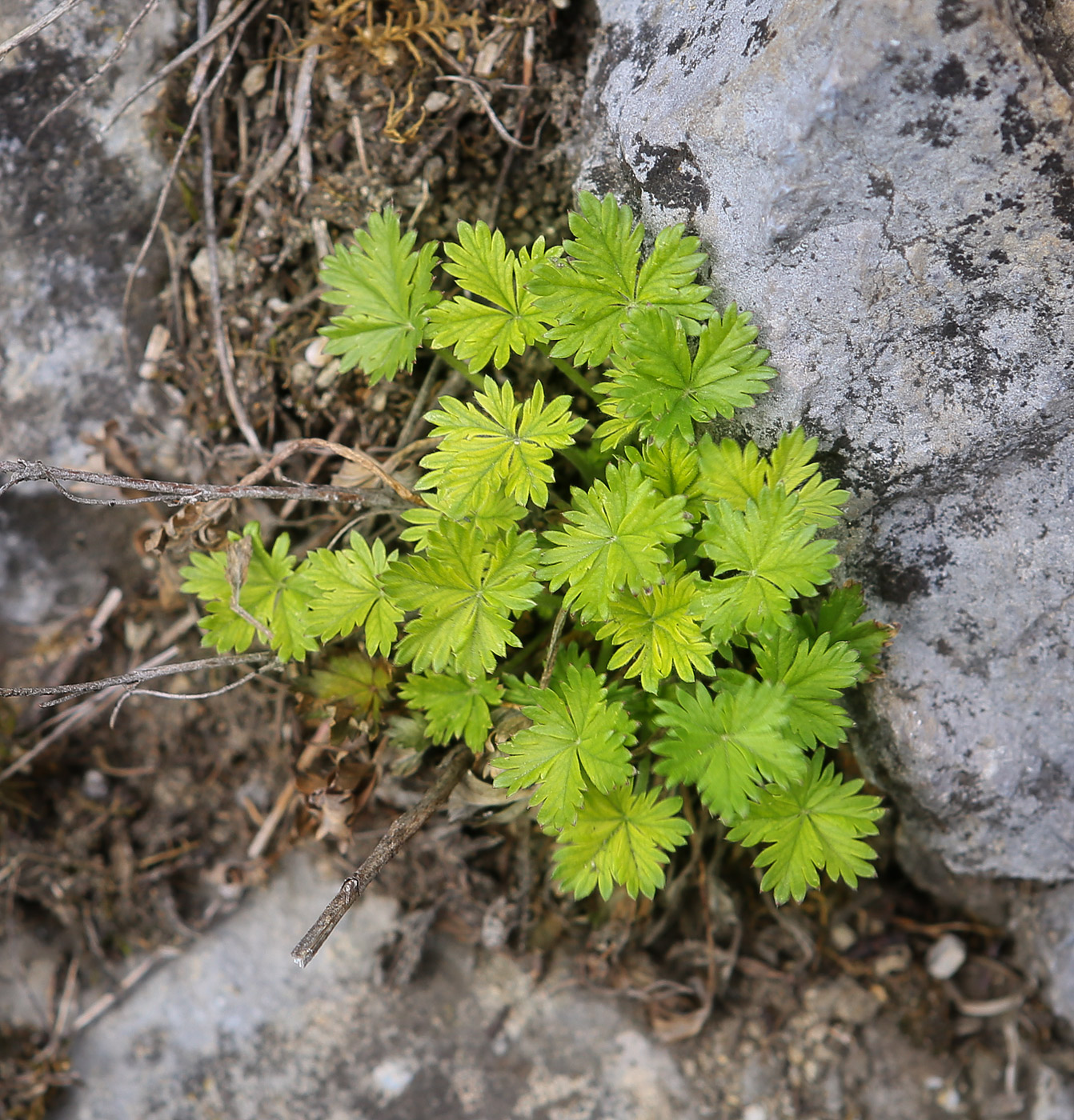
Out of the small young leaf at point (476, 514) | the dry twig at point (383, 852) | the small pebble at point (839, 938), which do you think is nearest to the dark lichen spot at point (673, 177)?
the small young leaf at point (476, 514)

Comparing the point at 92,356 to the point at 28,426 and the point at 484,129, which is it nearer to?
the point at 28,426

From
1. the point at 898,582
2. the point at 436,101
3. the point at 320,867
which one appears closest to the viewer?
the point at 898,582

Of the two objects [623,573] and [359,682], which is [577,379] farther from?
[359,682]

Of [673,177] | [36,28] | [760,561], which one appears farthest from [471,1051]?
[36,28]

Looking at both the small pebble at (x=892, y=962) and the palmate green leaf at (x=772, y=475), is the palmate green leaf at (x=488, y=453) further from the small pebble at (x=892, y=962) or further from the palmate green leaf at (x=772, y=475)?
the small pebble at (x=892, y=962)

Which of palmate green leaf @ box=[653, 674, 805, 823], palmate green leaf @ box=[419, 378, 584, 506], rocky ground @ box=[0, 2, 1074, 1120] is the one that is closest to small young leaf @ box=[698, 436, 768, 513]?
palmate green leaf @ box=[419, 378, 584, 506]

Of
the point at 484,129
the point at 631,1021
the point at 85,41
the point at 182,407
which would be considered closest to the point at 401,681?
the point at 182,407

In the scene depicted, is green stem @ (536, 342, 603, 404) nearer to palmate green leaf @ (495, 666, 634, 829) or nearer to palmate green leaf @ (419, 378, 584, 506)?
palmate green leaf @ (419, 378, 584, 506)
